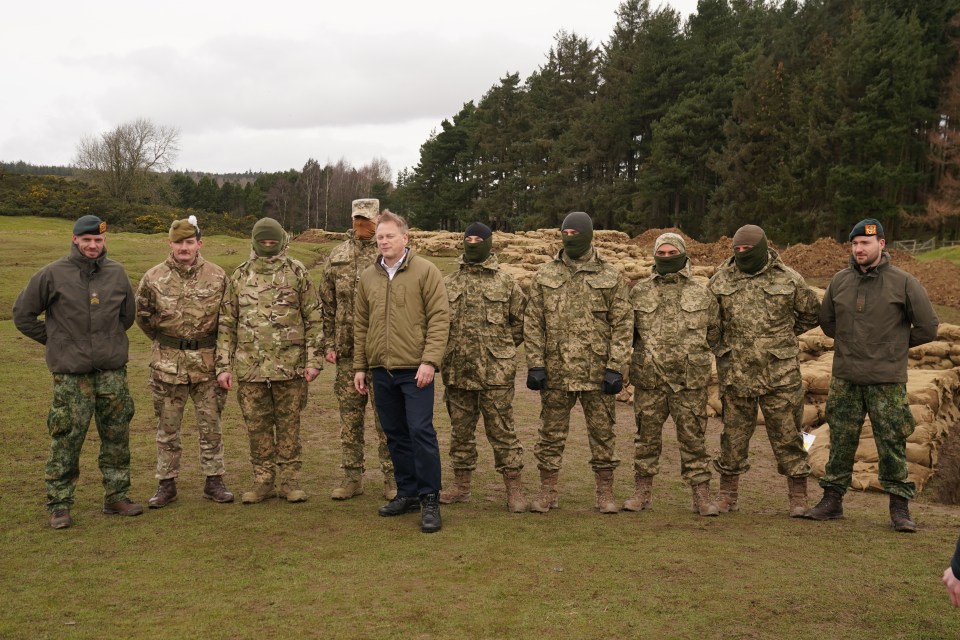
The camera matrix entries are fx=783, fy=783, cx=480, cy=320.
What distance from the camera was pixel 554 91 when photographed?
54219 millimetres

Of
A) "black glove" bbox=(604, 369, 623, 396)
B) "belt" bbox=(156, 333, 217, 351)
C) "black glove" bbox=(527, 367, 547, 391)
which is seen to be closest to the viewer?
"black glove" bbox=(604, 369, 623, 396)

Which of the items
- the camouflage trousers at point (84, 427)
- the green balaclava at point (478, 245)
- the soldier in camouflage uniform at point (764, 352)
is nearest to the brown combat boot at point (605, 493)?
the soldier in camouflage uniform at point (764, 352)

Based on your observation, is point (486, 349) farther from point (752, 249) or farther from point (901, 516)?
point (901, 516)

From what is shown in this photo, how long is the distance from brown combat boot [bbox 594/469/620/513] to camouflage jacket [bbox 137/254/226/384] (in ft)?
10.5

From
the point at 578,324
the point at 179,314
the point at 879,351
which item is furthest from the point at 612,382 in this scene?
the point at 179,314

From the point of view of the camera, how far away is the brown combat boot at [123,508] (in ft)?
19.6

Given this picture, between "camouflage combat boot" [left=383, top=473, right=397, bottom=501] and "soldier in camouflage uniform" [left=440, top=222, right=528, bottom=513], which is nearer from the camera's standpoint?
"soldier in camouflage uniform" [left=440, top=222, right=528, bottom=513]

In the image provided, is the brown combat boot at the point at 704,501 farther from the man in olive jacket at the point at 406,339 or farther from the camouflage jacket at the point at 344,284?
the camouflage jacket at the point at 344,284

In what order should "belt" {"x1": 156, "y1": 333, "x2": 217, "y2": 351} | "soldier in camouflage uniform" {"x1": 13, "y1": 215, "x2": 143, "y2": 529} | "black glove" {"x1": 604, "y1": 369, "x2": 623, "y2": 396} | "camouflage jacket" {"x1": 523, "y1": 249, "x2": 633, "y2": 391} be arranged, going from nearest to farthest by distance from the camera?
"soldier in camouflage uniform" {"x1": 13, "y1": 215, "x2": 143, "y2": 529} < "black glove" {"x1": 604, "y1": 369, "x2": 623, "y2": 396} < "camouflage jacket" {"x1": 523, "y1": 249, "x2": 633, "y2": 391} < "belt" {"x1": 156, "y1": 333, "x2": 217, "y2": 351}

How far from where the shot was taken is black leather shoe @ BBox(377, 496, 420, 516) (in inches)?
235

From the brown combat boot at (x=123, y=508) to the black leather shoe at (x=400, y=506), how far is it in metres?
1.84

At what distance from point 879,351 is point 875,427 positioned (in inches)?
23.4

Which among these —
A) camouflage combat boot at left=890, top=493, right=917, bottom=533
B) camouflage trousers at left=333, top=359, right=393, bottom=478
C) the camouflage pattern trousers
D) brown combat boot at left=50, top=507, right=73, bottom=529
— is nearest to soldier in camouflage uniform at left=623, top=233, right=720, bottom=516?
camouflage combat boot at left=890, top=493, right=917, bottom=533

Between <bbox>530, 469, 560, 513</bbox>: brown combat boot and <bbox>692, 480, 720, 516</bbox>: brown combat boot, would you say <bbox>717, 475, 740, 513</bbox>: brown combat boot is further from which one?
<bbox>530, 469, 560, 513</bbox>: brown combat boot
